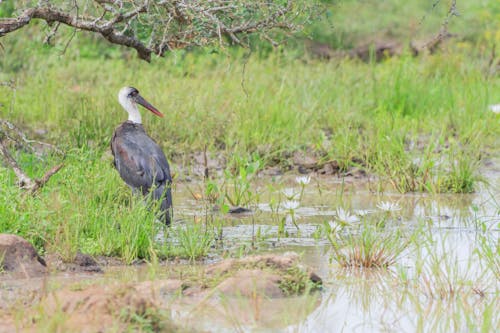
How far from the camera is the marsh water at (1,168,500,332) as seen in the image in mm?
4824

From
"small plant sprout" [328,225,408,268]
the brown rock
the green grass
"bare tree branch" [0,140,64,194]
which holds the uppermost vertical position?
the green grass

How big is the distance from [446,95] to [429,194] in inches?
119

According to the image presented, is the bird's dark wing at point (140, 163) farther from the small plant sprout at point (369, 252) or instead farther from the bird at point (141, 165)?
the small plant sprout at point (369, 252)

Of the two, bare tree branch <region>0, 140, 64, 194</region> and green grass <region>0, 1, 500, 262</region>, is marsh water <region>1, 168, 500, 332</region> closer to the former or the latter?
green grass <region>0, 1, 500, 262</region>

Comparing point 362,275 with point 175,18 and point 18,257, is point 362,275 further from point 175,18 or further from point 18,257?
point 175,18

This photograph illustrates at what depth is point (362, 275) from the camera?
5840 mm

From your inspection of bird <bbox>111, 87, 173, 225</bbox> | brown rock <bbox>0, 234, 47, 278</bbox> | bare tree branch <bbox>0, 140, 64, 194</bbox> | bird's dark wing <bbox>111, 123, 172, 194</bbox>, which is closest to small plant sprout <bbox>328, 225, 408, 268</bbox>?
bird <bbox>111, 87, 173, 225</bbox>

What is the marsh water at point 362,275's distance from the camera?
4824 mm

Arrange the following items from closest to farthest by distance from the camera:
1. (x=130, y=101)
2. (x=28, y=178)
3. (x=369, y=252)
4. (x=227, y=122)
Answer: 1. (x=369, y=252)
2. (x=28, y=178)
3. (x=130, y=101)
4. (x=227, y=122)

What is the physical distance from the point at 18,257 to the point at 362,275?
1921 millimetres

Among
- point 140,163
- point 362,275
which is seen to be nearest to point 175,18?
point 140,163

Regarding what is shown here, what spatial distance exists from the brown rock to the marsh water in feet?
0.30

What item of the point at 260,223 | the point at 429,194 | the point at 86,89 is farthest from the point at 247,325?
the point at 86,89

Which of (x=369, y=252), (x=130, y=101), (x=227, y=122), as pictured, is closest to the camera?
(x=369, y=252)
